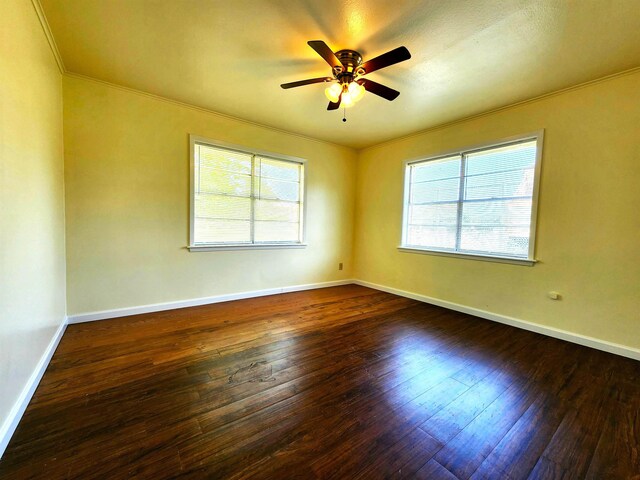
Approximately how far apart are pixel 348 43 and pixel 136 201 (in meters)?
2.88

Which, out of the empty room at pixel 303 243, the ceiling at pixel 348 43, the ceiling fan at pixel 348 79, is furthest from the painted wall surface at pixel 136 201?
the ceiling fan at pixel 348 79

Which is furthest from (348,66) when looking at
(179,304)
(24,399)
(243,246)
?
(179,304)

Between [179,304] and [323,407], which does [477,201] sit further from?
[179,304]

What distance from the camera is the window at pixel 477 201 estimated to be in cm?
317

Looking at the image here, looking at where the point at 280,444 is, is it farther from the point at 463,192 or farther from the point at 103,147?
the point at 463,192

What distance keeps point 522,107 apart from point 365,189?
259cm

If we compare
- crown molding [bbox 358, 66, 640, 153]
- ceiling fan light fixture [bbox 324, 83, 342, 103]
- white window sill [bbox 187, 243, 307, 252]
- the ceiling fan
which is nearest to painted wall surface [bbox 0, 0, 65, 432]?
white window sill [bbox 187, 243, 307, 252]

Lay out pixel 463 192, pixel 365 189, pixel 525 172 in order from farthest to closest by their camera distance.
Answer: pixel 365 189 < pixel 463 192 < pixel 525 172

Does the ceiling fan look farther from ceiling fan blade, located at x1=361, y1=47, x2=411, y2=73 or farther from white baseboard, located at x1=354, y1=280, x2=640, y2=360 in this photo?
white baseboard, located at x1=354, y1=280, x2=640, y2=360

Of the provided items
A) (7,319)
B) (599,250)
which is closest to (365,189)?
(599,250)

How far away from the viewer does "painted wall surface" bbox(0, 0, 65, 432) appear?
1.44m

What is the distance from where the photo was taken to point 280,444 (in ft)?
4.67

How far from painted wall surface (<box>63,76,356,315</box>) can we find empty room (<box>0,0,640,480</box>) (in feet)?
0.08

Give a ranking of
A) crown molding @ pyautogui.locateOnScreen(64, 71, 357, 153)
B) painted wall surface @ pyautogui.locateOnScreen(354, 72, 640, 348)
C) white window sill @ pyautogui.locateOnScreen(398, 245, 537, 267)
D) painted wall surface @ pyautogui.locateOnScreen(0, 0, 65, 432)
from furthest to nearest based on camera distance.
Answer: white window sill @ pyautogui.locateOnScreen(398, 245, 537, 267) → crown molding @ pyautogui.locateOnScreen(64, 71, 357, 153) → painted wall surface @ pyautogui.locateOnScreen(354, 72, 640, 348) → painted wall surface @ pyautogui.locateOnScreen(0, 0, 65, 432)
